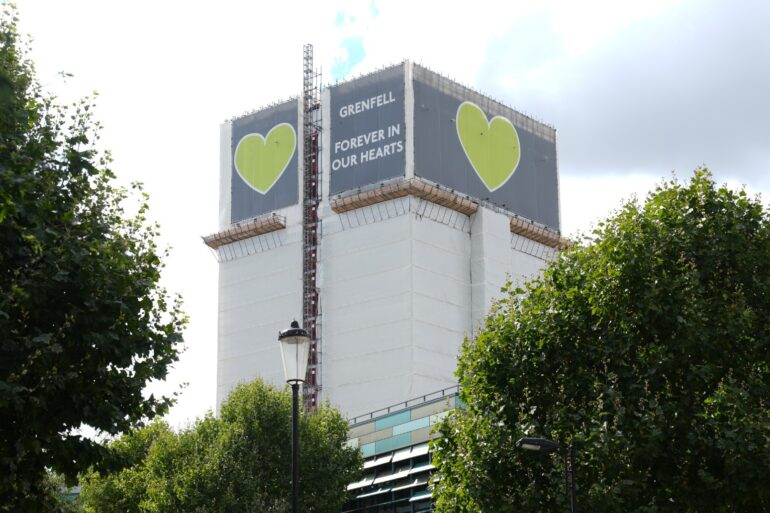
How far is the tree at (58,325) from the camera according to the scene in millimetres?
24531

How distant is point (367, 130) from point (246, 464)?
237ft

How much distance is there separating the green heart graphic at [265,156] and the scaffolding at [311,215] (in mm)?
2110

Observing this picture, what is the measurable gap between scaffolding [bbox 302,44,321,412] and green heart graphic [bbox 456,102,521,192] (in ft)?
49.2

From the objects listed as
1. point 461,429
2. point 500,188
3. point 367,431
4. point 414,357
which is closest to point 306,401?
point 414,357

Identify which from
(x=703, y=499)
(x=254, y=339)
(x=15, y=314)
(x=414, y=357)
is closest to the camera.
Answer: (x=15, y=314)

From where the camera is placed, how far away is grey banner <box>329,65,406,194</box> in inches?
5143

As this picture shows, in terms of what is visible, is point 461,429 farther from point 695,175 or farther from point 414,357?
point 414,357

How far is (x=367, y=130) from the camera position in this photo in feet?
437

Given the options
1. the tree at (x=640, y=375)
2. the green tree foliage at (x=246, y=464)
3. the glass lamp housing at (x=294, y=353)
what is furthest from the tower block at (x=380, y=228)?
the glass lamp housing at (x=294, y=353)

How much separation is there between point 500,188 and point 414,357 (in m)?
24.1

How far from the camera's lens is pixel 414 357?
123 m

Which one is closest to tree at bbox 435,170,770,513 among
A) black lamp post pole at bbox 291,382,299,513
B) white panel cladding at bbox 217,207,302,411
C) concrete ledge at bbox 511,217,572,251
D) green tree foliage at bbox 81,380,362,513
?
black lamp post pole at bbox 291,382,299,513

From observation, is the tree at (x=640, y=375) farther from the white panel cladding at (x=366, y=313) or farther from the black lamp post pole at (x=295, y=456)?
the white panel cladding at (x=366, y=313)

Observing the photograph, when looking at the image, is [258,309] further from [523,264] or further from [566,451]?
[566,451]
